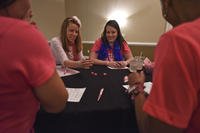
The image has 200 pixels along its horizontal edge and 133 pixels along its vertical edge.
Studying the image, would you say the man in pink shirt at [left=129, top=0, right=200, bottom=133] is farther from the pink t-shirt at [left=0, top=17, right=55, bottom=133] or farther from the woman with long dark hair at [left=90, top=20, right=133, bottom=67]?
the woman with long dark hair at [left=90, top=20, right=133, bottom=67]

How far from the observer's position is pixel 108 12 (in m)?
3.98

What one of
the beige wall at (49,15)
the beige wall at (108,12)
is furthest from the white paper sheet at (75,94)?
the beige wall at (108,12)

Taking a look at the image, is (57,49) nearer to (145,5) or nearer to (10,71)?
(10,71)

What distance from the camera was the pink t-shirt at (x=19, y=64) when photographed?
64 cm

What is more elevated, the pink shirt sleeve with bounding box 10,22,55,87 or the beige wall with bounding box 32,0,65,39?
the beige wall with bounding box 32,0,65,39

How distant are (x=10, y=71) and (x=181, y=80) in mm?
493

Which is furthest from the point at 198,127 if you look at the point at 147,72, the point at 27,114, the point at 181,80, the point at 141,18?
the point at 141,18

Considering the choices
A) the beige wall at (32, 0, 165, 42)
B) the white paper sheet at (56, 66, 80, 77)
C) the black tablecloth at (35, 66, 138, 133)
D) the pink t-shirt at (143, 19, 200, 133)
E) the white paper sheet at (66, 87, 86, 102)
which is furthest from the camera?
the beige wall at (32, 0, 165, 42)

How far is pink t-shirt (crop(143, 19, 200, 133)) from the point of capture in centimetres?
60

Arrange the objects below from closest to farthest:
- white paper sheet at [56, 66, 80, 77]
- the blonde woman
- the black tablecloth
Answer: the black tablecloth < white paper sheet at [56, 66, 80, 77] < the blonde woman

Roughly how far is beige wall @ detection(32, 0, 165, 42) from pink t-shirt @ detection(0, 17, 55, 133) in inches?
120

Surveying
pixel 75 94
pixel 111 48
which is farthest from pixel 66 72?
pixel 111 48

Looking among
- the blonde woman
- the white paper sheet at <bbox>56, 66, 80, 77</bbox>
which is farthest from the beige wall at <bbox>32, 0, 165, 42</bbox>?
the white paper sheet at <bbox>56, 66, 80, 77</bbox>

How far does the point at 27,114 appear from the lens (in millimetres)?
801
